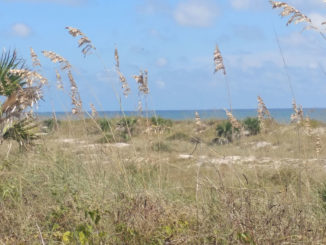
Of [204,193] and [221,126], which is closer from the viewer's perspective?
[204,193]

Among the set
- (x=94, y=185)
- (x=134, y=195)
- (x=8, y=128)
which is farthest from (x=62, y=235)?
(x=8, y=128)

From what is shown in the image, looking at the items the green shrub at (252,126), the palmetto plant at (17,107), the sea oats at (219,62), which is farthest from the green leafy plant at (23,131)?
the green shrub at (252,126)

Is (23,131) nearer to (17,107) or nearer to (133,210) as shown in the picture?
(17,107)

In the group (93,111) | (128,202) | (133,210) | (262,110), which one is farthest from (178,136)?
(133,210)

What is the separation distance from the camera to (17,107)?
23.7 ft

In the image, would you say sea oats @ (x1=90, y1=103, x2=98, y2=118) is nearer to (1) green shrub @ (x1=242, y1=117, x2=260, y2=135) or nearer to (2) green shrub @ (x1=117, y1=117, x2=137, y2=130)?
(2) green shrub @ (x1=117, y1=117, x2=137, y2=130)

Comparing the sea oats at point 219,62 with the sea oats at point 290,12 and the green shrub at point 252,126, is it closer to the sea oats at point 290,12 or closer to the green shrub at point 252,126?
the sea oats at point 290,12

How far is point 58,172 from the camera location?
610cm

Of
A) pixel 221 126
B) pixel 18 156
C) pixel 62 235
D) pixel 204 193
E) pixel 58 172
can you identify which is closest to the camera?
pixel 62 235

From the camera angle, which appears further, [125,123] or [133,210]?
[125,123]

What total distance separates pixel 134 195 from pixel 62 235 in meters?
0.84

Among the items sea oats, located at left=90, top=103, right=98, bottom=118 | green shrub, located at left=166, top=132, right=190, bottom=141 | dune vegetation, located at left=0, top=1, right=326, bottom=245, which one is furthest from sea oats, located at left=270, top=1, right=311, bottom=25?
green shrub, located at left=166, top=132, right=190, bottom=141

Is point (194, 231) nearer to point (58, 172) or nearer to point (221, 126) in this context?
point (58, 172)

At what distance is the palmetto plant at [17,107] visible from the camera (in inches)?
263
